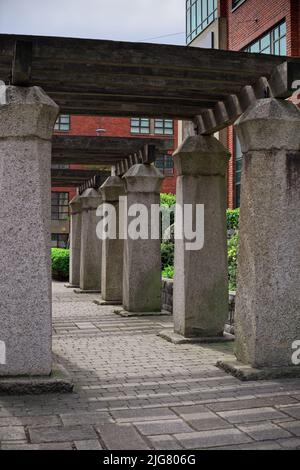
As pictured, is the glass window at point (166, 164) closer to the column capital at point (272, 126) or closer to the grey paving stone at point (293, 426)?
the column capital at point (272, 126)

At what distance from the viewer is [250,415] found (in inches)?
195

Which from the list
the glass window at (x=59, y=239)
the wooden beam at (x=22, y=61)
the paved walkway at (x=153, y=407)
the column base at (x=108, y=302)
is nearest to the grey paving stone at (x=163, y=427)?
the paved walkway at (x=153, y=407)

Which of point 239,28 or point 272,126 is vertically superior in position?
point 239,28

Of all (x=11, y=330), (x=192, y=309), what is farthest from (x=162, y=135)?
(x=11, y=330)

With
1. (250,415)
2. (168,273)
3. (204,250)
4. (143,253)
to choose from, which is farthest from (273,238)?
(168,273)

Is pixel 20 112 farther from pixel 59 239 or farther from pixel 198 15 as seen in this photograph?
pixel 59 239

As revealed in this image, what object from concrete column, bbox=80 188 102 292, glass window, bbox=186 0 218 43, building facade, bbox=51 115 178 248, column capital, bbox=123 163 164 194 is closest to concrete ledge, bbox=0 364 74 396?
column capital, bbox=123 163 164 194

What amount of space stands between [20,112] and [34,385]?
2637mm

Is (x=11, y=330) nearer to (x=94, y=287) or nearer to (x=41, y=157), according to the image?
(x=41, y=157)

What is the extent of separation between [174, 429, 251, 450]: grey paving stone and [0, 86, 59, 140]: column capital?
10.7 ft

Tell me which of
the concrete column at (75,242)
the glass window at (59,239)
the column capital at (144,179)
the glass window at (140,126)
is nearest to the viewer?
the column capital at (144,179)

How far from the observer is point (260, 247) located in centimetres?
652

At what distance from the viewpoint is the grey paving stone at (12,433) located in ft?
14.2

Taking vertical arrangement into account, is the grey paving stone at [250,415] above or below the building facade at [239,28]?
below
